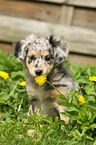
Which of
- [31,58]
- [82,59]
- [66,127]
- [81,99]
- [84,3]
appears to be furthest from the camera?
[82,59]

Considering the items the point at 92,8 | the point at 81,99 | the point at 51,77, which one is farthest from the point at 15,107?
the point at 92,8

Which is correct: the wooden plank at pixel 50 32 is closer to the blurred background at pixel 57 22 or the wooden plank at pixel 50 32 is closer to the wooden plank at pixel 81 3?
the blurred background at pixel 57 22

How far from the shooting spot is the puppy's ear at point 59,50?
122 inches

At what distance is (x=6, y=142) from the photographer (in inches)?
104

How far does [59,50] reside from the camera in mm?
3154

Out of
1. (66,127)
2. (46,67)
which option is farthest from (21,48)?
(66,127)

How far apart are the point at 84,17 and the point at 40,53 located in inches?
121

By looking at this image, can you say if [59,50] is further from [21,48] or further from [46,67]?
[21,48]

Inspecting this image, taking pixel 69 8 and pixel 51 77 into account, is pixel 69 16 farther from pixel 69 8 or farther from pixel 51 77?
pixel 51 77

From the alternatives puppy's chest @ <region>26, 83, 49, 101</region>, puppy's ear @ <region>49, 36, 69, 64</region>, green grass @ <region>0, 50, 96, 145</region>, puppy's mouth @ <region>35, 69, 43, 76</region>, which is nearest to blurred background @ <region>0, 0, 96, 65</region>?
puppy's ear @ <region>49, 36, 69, 64</region>

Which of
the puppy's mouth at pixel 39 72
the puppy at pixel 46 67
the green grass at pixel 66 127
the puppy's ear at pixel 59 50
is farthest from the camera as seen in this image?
the puppy's ear at pixel 59 50

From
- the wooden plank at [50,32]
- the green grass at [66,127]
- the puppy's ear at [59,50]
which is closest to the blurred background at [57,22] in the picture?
the wooden plank at [50,32]

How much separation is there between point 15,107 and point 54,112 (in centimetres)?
65

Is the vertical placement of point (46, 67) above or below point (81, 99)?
above
